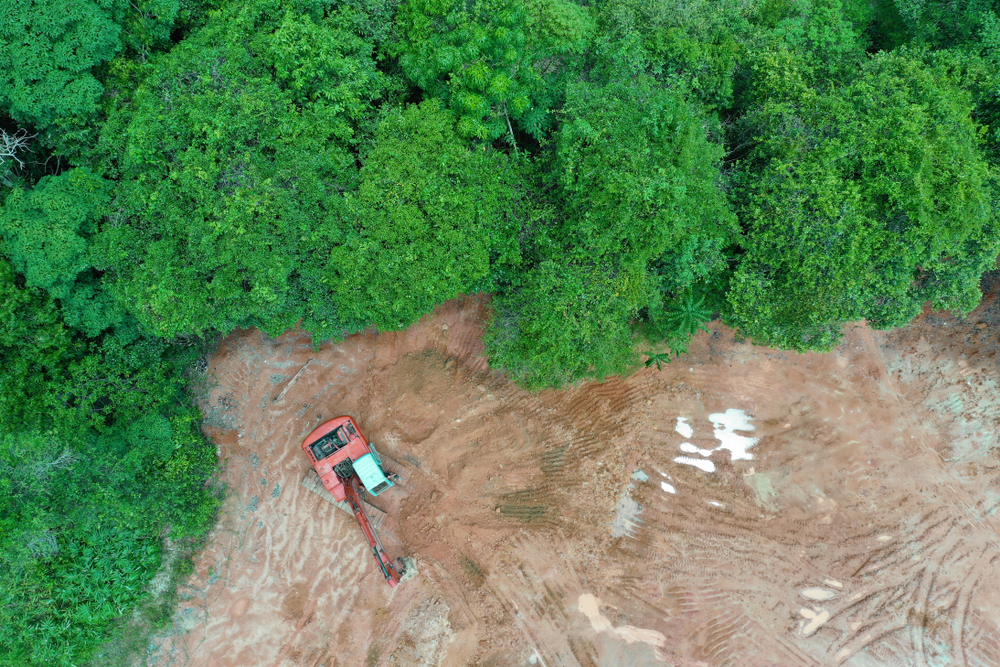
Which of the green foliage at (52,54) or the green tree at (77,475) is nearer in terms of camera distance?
the green foliage at (52,54)

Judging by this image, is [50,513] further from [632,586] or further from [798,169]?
[798,169]

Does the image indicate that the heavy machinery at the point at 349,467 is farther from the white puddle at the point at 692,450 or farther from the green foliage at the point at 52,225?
the white puddle at the point at 692,450

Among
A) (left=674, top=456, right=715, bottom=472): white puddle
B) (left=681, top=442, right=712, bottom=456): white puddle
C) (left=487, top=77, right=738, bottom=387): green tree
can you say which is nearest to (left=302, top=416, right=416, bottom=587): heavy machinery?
(left=487, top=77, right=738, bottom=387): green tree

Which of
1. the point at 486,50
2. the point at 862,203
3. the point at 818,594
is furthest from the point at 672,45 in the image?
the point at 818,594

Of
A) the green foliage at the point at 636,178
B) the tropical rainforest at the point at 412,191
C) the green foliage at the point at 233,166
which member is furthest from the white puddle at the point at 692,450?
the green foliage at the point at 233,166

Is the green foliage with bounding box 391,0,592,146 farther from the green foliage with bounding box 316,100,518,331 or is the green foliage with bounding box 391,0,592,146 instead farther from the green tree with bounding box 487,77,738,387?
the green tree with bounding box 487,77,738,387

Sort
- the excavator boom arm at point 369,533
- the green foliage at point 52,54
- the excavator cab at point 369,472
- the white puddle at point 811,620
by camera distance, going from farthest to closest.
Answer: the white puddle at point 811,620 < the excavator boom arm at point 369,533 < the excavator cab at point 369,472 < the green foliage at point 52,54

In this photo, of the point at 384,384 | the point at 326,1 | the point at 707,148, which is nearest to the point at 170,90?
the point at 326,1

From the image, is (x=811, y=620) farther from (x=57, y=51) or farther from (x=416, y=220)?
(x=57, y=51)
